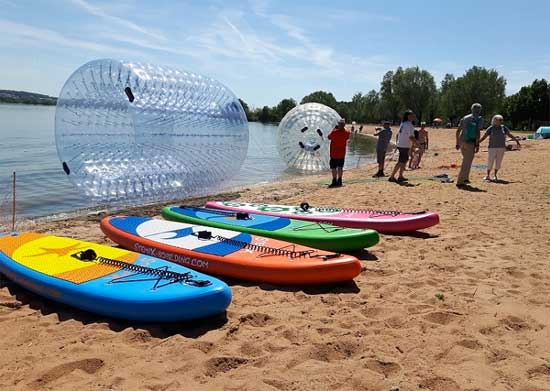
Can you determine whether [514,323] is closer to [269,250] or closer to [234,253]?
[269,250]

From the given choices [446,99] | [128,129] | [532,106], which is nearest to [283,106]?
[446,99]

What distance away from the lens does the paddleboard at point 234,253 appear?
4340 millimetres

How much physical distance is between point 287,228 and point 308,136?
9169mm

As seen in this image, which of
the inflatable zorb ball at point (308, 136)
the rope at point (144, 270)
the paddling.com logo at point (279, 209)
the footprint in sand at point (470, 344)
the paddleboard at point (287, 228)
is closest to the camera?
the footprint in sand at point (470, 344)

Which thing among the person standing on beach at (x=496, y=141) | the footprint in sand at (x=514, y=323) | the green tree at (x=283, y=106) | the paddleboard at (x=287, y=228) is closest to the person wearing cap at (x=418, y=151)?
the person standing on beach at (x=496, y=141)

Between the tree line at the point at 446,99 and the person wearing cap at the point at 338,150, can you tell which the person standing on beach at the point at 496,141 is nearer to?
the person wearing cap at the point at 338,150

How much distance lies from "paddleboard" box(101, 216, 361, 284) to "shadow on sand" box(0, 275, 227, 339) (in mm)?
852

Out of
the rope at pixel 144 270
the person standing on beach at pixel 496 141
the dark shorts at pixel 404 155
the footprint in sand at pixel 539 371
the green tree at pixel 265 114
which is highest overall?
the green tree at pixel 265 114

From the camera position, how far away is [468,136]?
9875 millimetres

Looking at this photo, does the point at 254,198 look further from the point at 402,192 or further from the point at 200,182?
the point at 402,192

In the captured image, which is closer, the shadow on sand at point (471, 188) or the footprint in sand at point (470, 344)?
the footprint in sand at point (470, 344)

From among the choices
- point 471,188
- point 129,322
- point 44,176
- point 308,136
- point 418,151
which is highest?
point 308,136

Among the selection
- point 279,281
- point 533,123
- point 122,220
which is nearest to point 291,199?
point 122,220

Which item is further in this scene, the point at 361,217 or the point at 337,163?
the point at 337,163
